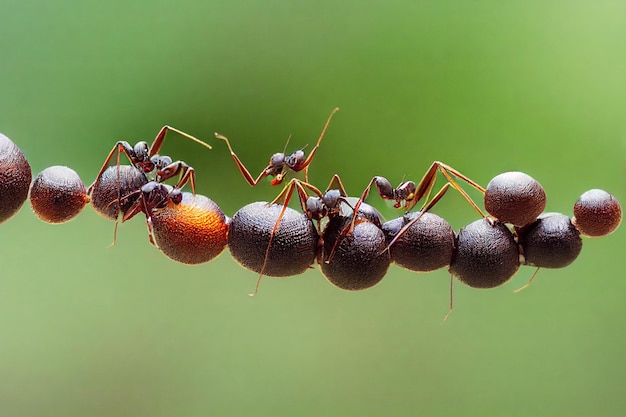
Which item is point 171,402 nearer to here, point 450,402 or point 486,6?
point 450,402

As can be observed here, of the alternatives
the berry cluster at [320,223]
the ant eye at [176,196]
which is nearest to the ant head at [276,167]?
the berry cluster at [320,223]

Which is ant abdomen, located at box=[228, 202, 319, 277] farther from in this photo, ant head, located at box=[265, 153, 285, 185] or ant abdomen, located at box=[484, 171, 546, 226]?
ant abdomen, located at box=[484, 171, 546, 226]

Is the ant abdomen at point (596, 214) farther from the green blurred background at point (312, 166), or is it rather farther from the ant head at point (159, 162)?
the ant head at point (159, 162)

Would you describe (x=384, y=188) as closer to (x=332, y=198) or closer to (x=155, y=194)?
(x=332, y=198)

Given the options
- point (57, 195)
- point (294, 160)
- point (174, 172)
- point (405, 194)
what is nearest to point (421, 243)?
point (405, 194)

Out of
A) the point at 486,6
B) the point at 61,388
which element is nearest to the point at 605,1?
the point at 486,6

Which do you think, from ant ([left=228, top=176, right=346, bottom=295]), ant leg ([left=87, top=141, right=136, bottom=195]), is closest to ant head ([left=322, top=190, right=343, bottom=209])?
ant ([left=228, top=176, right=346, bottom=295])
